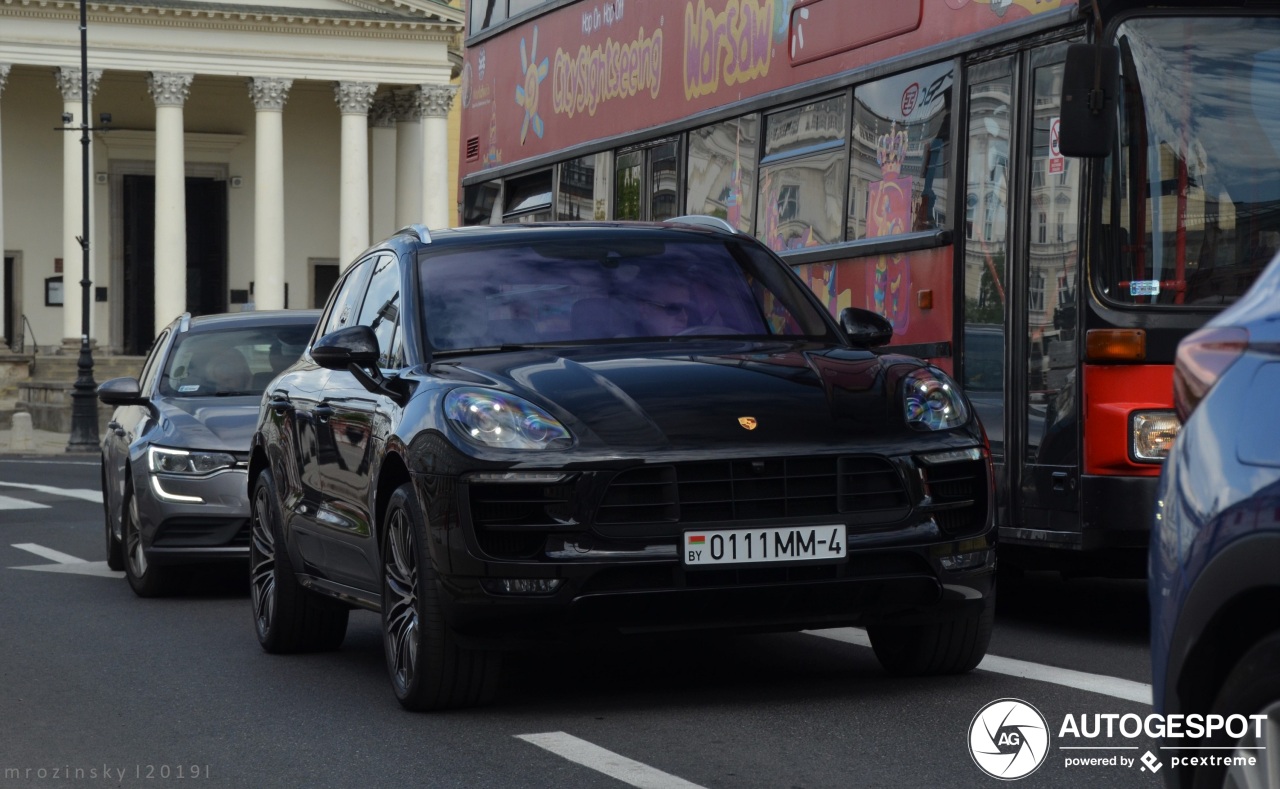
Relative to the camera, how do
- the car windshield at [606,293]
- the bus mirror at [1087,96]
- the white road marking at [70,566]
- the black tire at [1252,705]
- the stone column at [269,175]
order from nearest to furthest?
1. the black tire at [1252,705]
2. the car windshield at [606,293]
3. the bus mirror at [1087,96]
4. the white road marking at [70,566]
5. the stone column at [269,175]

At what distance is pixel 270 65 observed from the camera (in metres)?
59.8

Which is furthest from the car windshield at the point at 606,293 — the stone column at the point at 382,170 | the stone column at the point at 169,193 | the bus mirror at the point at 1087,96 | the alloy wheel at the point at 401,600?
the stone column at the point at 382,170

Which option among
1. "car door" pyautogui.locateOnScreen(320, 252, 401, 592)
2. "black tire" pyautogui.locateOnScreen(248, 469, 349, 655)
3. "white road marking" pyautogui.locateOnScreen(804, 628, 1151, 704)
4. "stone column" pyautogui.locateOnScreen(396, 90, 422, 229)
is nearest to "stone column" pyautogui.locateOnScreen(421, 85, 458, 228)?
"stone column" pyautogui.locateOnScreen(396, 90, 422, 229)

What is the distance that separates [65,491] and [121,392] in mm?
12644

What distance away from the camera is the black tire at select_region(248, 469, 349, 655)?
893 cm

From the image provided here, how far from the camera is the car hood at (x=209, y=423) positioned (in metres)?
11.8

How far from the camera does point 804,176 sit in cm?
1125

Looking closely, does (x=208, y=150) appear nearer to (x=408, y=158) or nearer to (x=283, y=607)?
(x=408, y=158)

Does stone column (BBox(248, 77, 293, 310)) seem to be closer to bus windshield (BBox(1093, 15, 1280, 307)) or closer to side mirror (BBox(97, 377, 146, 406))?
side mirror (BBox(97, 377, 146, 406))

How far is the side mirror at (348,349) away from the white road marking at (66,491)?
15.0m

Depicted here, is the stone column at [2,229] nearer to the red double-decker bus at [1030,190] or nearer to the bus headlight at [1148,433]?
the red double-decker bus at [1030,190]

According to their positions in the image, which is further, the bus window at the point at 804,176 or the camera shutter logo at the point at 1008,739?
the bus window at the point at 804,176

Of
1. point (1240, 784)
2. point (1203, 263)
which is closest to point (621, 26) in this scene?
point (1203, 263)

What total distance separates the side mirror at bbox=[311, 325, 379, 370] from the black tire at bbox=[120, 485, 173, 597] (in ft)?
14.9
